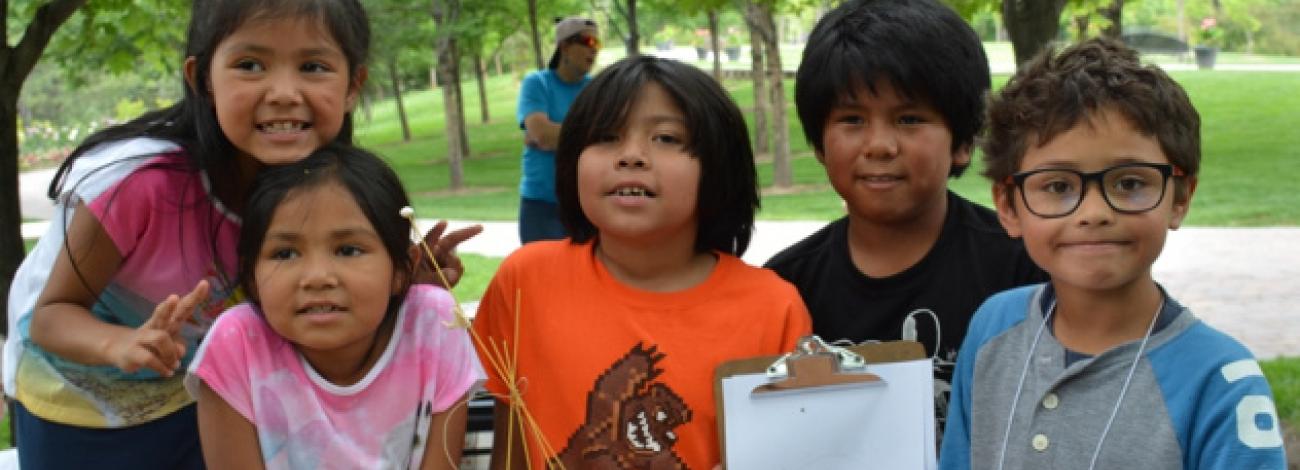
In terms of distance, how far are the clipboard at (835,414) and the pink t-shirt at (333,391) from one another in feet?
1.87

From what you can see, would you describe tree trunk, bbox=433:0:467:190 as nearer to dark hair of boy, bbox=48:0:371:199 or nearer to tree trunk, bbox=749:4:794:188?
tree trunk, bbox=749:4:794:188

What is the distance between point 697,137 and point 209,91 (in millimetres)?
1018

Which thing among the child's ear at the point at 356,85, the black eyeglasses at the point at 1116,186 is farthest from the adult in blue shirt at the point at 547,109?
the black eyeglasses at the point at 1116,186

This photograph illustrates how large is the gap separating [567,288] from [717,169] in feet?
1.26

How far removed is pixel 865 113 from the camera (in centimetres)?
261

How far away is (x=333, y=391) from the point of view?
2422 mm

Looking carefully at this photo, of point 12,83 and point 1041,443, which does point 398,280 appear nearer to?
point 1041,443

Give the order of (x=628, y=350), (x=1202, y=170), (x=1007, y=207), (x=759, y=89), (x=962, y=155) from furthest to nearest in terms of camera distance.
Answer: (x=759, y=89)
(x=1202, y=170)
(x=962, y=155)
(x=628, y=350)
(x=1007, y=207)

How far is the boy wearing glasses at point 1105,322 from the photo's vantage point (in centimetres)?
191

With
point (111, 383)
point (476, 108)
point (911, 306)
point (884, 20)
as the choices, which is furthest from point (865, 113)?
point (476, 108)

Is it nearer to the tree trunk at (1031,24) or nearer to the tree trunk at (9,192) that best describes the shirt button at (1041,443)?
the tree trunk at (1031,24)

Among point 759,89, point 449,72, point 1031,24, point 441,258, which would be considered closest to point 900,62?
point 441,258

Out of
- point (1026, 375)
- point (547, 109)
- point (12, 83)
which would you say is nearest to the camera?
point (1026, 375)

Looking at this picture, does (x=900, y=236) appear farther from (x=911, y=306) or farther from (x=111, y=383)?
(x=111, y=383)
